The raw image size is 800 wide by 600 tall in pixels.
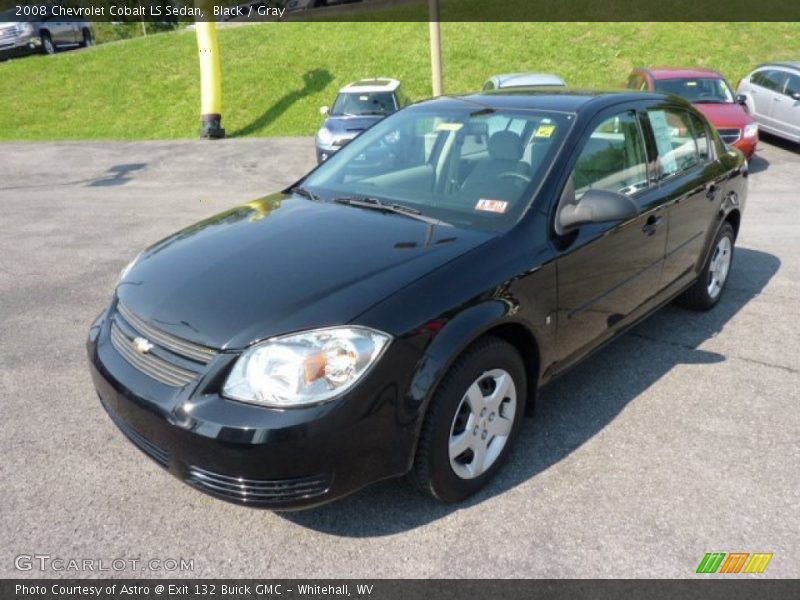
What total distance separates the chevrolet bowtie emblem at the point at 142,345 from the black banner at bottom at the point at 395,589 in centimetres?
87

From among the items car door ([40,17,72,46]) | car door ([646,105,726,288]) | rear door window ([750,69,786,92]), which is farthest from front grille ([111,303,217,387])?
car door ([40,17,72,46])

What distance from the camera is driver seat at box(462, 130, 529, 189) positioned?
10.8ft

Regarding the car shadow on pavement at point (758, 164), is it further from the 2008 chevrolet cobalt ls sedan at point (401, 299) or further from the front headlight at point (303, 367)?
the front headlight at point (303, 367)

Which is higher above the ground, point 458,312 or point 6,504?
point 458,312

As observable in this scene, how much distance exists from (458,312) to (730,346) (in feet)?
8.93

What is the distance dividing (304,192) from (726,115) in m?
9.63

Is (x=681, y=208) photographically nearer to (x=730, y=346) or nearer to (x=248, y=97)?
(x=730, y=346)

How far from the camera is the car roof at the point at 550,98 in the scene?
3547 millimetres

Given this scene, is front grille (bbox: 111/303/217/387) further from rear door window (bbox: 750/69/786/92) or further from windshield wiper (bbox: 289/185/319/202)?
rear door window (bbox: 750/69/786/92)

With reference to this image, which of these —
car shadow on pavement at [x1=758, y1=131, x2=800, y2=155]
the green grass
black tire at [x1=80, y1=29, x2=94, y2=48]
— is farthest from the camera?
black tire at [x1=80, y1=29, x2=94, y2=48]

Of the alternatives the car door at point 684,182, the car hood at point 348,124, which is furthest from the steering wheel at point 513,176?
the car hood at point 348,124

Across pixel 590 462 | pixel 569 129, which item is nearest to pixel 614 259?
pixel 569 129

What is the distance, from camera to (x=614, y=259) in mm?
3447

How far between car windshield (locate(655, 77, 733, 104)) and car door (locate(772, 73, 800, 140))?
75.1 inches
